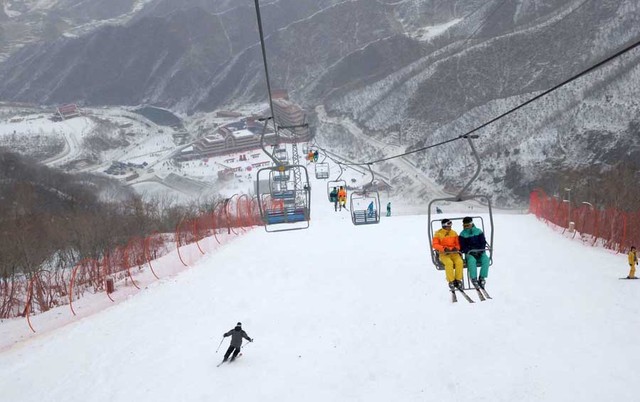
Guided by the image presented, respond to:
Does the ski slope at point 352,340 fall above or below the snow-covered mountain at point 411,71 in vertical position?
below

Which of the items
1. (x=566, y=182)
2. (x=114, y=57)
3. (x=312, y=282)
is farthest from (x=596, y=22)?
(x=114, y=57)

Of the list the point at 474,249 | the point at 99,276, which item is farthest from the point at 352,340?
the point at 99,276

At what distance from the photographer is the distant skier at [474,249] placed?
7422 mm

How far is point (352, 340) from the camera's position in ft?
31.7

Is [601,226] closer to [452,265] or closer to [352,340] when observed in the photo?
[352,340]

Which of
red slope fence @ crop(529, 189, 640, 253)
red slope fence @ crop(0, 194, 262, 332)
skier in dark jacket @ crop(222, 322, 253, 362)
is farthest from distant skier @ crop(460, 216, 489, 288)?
red slope fence @ crop(529, 189, 640, 253)

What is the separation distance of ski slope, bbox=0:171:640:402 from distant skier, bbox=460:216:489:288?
189 cm

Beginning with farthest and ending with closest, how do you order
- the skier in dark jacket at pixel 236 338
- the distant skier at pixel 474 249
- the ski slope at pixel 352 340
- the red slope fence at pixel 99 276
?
the red slope fence at pixel 99 276 → the skier in dark jacket at pixel 236 338 → the ski slope at pixel 352 340 → the distant skier at pixel 474 249

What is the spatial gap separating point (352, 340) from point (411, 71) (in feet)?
272

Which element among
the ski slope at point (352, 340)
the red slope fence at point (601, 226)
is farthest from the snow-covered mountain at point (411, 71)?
the ski slope at point (352, 340)

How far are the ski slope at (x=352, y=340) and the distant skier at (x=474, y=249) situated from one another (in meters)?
1.89

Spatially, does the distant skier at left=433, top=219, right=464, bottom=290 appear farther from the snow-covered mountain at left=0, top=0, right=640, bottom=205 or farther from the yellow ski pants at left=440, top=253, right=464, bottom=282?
the snow-covered mountain at left=0, top=0, right=640, bottom=205

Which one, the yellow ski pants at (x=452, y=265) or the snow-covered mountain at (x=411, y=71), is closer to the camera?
the yellow ski pants at (x=452, y=265)

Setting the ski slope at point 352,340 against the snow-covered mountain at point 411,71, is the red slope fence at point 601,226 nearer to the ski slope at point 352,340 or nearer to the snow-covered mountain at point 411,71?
the ski slope at point 352,340
